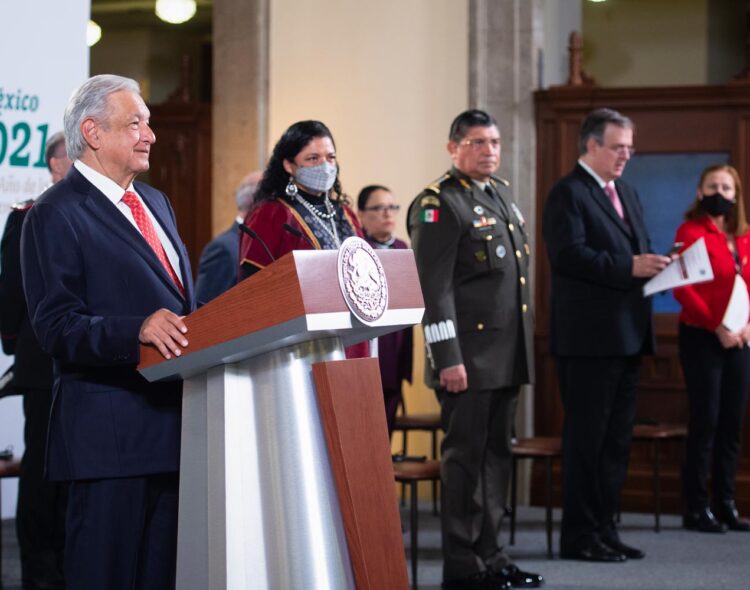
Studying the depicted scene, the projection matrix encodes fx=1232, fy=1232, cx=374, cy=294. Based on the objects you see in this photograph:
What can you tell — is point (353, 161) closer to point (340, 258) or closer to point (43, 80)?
point (43, 80)

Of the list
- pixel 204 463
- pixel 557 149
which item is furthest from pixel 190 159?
pixel 204 463

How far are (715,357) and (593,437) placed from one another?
117 cm

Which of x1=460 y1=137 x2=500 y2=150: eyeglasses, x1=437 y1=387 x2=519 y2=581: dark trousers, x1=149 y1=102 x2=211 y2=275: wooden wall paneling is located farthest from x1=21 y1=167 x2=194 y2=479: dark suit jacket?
x1=149 y1=102 x2=211 y2=275: wooden wall paneling

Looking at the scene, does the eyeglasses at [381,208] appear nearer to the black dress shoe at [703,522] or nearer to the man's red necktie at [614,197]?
the man's red necktie at [614,197]

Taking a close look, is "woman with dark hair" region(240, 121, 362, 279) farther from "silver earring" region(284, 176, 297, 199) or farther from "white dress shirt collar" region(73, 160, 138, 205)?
"white dress shirt collar" region(73, 160, 138, 205)

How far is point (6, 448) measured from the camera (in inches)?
183

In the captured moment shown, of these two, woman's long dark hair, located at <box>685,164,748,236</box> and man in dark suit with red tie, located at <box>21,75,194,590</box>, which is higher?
woman's long dark hair, located at <box>685,164,748,236</box>

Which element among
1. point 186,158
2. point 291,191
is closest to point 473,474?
point 291,191

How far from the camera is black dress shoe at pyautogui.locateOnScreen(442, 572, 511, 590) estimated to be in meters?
4.23

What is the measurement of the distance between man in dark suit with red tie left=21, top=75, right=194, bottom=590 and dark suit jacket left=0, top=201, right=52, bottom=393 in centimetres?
158

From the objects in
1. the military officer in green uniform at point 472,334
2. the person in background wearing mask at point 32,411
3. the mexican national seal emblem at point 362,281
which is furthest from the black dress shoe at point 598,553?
the mexican national seal emblem at point 362,281

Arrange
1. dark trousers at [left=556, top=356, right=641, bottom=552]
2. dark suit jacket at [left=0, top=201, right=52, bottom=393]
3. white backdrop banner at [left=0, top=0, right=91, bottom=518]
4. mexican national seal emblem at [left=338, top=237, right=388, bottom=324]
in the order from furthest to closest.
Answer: dark trousers at [left=556, top=356, right=641, bottom=552], white backdrop banner at [left=0, top=0, right=91, bottom=518], dark suit jacket at [left=0, top=201, right=52, bottom=393], mexican national seal emblem at [left=338, top=237, right=388, bottom=324]

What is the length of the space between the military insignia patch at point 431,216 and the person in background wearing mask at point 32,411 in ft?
3.98

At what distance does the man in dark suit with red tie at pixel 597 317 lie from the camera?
4750 millimetres
